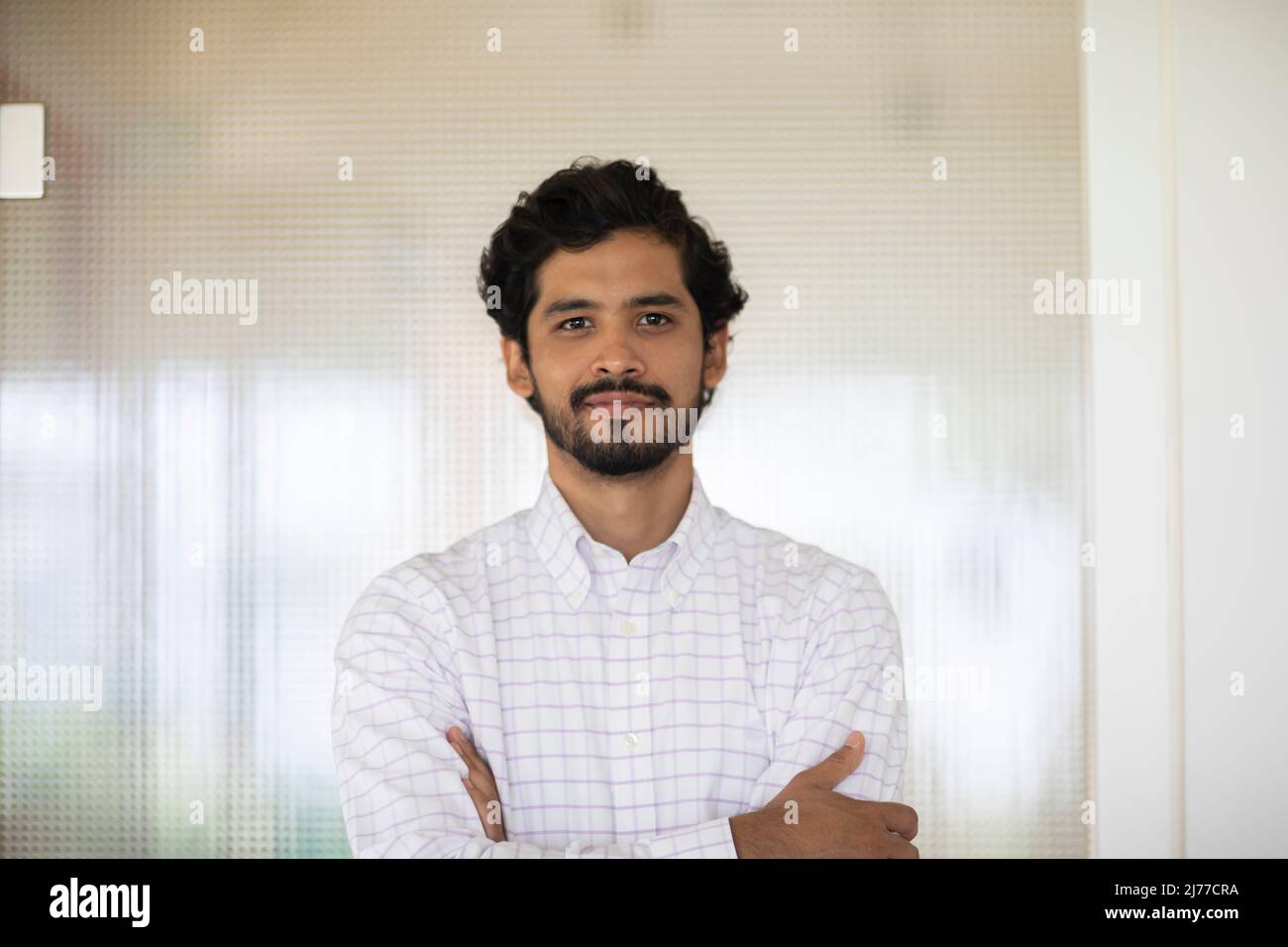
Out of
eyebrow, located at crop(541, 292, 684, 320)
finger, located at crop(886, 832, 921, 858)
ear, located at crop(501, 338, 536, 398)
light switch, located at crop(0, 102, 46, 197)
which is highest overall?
light switch, located at crop(0, 102, 46, 197)

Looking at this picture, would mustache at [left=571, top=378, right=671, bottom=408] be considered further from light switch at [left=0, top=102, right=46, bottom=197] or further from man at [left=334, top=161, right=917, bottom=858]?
A: light switch at [left=0, top=102, right=46, bottom=197]

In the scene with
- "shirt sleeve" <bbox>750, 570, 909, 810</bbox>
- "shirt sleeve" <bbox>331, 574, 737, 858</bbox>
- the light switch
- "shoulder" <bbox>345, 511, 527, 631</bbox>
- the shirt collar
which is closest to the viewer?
"shirt sleeve" <bbox>331, 574, 737, 858</bbox>

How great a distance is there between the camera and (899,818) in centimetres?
239

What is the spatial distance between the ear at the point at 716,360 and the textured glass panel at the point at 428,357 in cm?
5

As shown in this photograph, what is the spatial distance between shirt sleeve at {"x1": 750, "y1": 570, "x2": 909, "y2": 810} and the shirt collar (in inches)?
12.5

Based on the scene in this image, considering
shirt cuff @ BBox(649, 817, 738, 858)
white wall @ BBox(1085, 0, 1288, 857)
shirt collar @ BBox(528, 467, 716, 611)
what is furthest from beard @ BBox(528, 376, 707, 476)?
white wall @ BBox(1085, 0, 1288, 857)

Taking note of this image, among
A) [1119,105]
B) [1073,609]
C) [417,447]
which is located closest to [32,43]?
[417,447]

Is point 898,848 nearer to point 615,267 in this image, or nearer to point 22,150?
point 615,267

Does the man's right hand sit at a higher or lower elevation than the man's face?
lower

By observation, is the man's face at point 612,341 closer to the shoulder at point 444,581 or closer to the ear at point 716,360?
the ear at point 716,360

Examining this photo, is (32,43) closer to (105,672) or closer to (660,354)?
(105,672)

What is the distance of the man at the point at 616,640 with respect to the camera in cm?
233

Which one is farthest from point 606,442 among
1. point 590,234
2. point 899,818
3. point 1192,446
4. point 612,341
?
point 1192,446

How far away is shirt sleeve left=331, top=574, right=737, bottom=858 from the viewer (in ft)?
7.41
